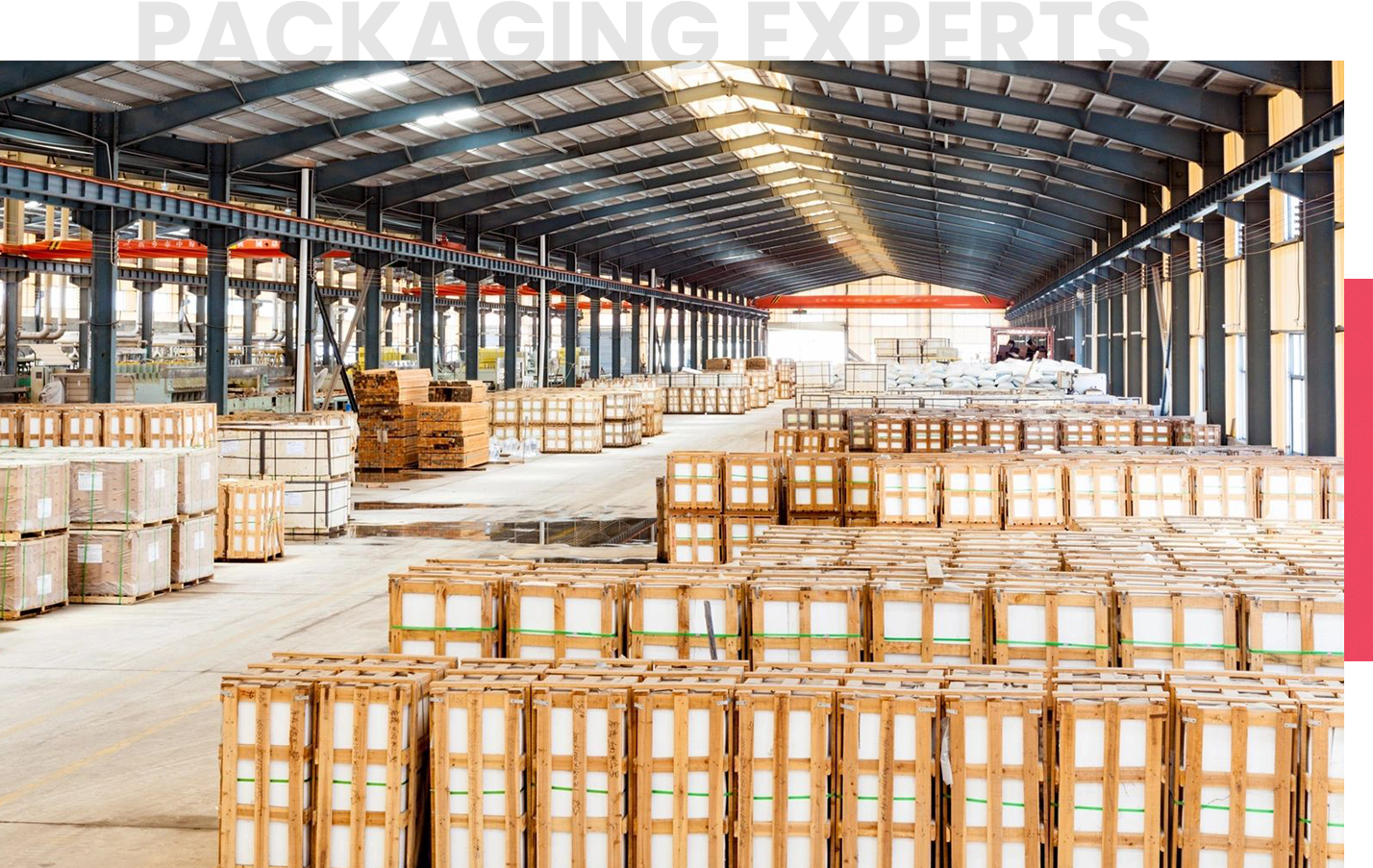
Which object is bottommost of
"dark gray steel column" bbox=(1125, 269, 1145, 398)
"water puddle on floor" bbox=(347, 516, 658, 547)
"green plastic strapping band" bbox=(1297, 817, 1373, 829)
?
"green plastic strapping band" bbox=(1297, 817, 1373, 829)

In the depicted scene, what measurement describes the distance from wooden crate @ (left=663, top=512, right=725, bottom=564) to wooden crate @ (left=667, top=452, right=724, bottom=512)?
0.32 feet

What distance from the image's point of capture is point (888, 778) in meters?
5.73

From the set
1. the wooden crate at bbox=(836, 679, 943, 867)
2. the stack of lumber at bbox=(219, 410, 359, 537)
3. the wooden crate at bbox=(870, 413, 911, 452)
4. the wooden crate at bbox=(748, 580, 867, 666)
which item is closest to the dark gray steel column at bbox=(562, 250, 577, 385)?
the wooden crate at bbox=(870, 413, 911, 452)

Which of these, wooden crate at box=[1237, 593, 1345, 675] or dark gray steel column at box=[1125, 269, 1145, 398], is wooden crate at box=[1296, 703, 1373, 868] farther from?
dark gray steel column at box=[1125, 269, 1145, 398]

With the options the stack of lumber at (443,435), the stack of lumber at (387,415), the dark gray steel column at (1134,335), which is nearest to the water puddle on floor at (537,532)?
the stack of lumber at (387,415)

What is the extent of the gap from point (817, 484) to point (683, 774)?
28.3 feet

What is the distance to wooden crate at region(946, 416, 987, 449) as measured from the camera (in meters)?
19.7

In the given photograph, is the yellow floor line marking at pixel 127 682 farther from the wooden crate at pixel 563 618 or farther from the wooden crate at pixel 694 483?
the wooden crate at pixel 563 618

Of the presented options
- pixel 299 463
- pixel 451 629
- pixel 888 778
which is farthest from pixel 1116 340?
pixel 888 778

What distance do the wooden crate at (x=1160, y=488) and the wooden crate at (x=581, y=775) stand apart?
28.7 ft

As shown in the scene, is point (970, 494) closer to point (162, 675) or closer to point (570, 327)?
point (162, 675)
